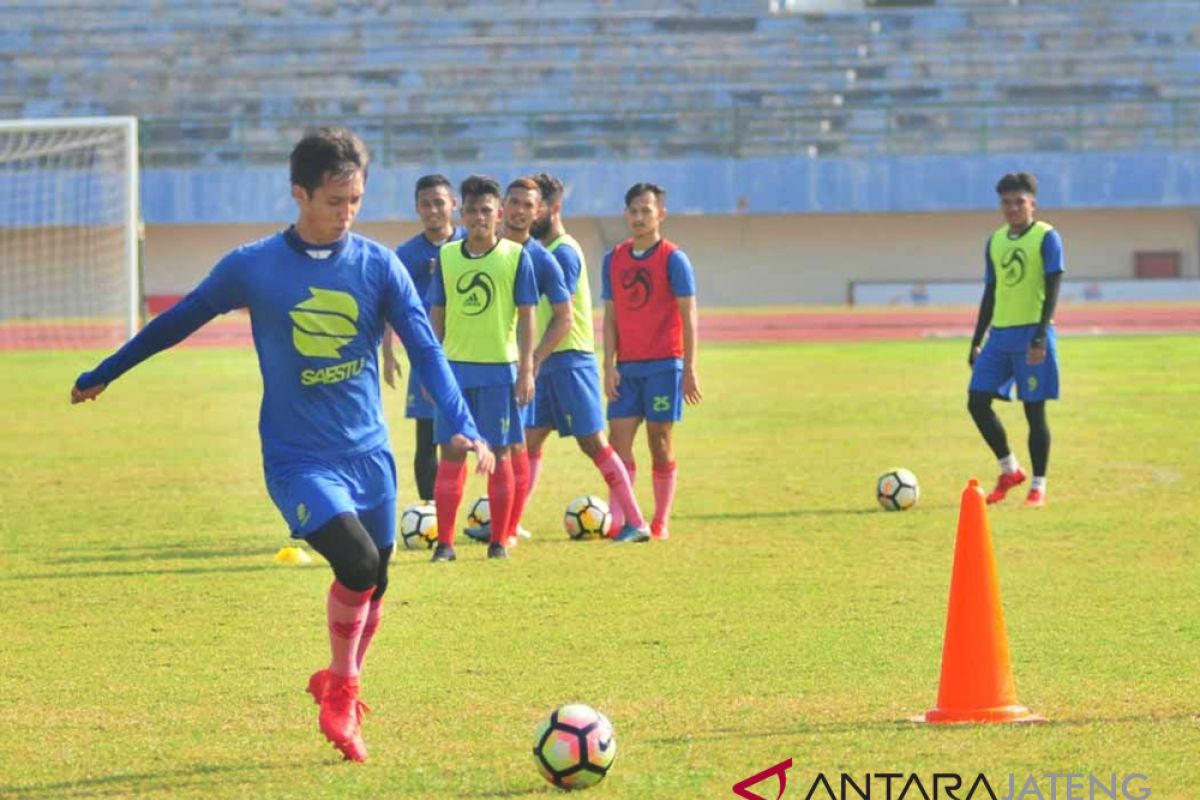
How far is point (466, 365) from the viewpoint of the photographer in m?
11.2

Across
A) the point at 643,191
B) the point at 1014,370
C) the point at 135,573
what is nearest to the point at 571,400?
the point at 643,191

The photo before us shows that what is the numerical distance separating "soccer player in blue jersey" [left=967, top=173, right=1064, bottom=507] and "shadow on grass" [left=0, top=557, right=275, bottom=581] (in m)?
4.91

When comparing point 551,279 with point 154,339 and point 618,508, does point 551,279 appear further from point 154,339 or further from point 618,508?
point 154,339

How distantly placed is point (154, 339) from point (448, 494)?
4.75 meters

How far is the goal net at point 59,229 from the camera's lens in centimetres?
4147

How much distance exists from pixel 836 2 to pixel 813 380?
28.2 meters

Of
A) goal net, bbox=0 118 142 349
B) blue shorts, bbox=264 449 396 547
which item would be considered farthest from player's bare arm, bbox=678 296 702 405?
goal net, bbox=0 118 142 349

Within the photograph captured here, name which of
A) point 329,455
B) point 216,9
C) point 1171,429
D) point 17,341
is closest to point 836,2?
point 216,9

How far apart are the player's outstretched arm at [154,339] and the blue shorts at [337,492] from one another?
50 cm

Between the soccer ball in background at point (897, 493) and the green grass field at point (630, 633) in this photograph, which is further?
the soccer ball in background at point (897, 493)

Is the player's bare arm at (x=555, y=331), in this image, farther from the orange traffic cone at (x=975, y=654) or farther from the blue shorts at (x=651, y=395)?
the orange traffic cone at (x=975, y=654)

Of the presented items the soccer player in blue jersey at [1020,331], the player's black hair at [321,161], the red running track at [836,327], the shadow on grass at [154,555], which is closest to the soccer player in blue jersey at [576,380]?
the shadow on grass at [154,555]

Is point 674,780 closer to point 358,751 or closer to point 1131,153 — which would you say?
point 358,751

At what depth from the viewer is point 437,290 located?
37.5 ft
